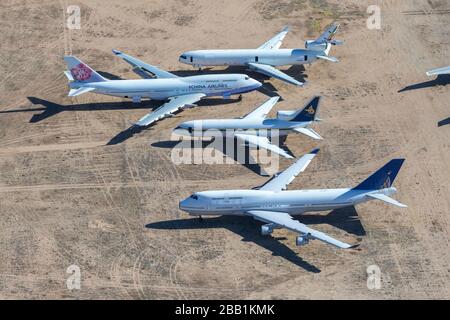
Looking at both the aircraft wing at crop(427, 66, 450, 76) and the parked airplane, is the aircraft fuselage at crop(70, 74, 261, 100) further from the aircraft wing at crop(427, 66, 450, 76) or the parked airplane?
the aircraft wing at crop(427, 66, 450, 76)

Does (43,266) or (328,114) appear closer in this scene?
(43,266)

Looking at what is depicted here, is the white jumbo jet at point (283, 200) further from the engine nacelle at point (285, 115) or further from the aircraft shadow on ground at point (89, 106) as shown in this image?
the aircraft shadow on ground at point (89, 106)

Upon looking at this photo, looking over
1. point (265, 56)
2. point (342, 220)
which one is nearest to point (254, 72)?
point (265, 56)

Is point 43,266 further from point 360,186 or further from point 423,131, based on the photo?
point 423,131

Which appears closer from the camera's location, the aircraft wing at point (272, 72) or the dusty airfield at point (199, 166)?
the dusty airfield at point (199, 166)

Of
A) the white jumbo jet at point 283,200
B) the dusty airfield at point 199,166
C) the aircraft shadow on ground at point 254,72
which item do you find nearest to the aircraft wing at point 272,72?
the aircraft shadow on ground at point 254,72

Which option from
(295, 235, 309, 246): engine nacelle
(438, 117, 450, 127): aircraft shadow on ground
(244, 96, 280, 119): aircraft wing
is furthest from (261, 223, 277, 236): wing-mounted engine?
(438, 117, 450, 127): aircraft shadow on ground
